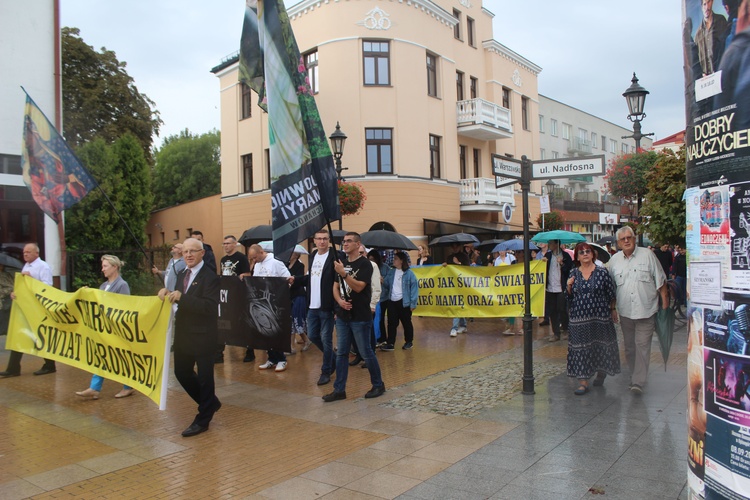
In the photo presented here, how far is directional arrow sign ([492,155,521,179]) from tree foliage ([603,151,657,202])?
8.04 meters

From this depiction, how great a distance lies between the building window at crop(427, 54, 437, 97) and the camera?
25.2 meters

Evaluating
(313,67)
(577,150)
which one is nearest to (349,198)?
(313,67)

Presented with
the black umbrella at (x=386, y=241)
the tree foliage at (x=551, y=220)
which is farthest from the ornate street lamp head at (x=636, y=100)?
the tree foliage at (x=551, y=220)

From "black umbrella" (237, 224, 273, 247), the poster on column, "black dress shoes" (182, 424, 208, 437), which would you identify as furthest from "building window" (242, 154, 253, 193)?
the poster on column

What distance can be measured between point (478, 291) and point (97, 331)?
7.54m

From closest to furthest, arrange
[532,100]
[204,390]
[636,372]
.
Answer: [204,390] → [636,372] → [532,100]

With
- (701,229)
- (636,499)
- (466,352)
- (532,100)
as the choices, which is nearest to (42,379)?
(466,352)

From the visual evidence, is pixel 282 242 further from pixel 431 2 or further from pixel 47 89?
pixel 431 2

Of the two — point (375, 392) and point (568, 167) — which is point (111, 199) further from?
point (568, 167)

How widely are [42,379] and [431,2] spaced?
21375 mm

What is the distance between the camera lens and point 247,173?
91.2 feet

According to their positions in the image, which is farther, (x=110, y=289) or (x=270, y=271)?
(x=270, y=271)

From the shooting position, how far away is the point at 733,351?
2521 millimetres

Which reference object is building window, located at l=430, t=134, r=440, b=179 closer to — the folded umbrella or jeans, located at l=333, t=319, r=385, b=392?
the folded umbrella
